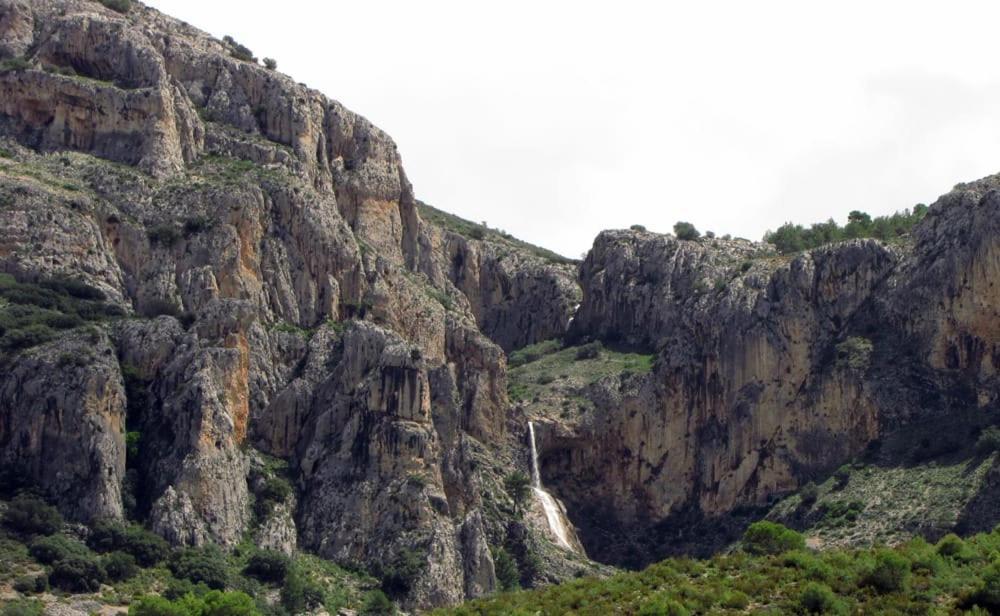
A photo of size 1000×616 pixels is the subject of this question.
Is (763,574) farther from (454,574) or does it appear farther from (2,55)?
(2,55)

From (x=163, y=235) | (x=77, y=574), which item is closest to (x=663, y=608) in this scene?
(x=77, y=574)

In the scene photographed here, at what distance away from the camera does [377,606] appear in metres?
117

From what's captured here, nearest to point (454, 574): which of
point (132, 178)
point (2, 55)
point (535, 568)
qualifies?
point (535, 568)

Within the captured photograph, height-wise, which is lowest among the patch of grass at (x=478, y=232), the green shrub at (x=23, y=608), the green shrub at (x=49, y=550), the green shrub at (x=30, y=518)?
the green shrub at (x=23, y=608)

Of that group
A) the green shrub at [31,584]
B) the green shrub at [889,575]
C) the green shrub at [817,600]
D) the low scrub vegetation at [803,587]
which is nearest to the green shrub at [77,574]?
the green shrub at [31,584]

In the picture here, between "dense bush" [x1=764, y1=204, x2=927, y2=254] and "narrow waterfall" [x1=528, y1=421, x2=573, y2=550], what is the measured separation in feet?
80.3

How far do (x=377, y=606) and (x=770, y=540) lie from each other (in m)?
21.4

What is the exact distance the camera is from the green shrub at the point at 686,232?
16238 centimetres

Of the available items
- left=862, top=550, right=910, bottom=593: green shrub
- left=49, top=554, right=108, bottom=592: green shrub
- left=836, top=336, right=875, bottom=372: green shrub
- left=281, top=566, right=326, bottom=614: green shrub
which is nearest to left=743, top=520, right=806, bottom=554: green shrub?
left=862, top=550, right=910, bottom=593: green shrub

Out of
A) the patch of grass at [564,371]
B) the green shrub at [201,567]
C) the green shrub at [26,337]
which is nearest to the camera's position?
the green shrub at [201,567]

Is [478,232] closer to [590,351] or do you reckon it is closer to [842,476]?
[590,351]

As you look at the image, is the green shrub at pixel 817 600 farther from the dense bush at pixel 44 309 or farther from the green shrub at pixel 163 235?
the green shrub at pixel 163 235

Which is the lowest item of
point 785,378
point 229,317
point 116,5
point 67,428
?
point 67,428

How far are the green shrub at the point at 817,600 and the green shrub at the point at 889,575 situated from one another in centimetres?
242
